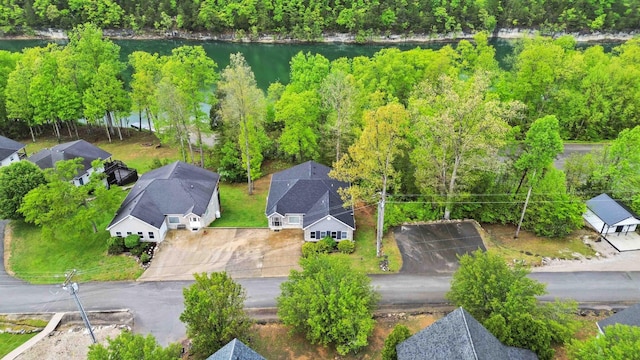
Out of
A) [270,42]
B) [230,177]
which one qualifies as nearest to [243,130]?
[230,177]

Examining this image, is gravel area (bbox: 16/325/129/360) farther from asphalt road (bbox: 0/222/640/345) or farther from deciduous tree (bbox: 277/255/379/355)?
deciduous tree (bbox: 277/255/379/355)

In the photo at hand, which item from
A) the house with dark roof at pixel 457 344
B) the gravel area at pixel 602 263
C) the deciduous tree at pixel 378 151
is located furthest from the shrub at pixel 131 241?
the gravel area at pixel 602 263

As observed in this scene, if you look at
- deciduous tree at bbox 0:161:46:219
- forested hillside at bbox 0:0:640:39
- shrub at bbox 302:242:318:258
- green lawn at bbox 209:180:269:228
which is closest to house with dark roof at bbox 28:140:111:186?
deciduous tree at bbox 0:161:46:219

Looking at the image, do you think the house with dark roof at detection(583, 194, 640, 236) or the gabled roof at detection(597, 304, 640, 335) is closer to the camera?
the gabled roof at detection(597, 304, 640, 335)

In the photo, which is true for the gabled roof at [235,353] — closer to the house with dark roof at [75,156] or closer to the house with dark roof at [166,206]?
the house with dark roof at [166,206]

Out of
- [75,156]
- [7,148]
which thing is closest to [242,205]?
[75,156]

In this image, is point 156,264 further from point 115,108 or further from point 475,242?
point 115,108

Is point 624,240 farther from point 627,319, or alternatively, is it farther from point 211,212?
point 211,212
